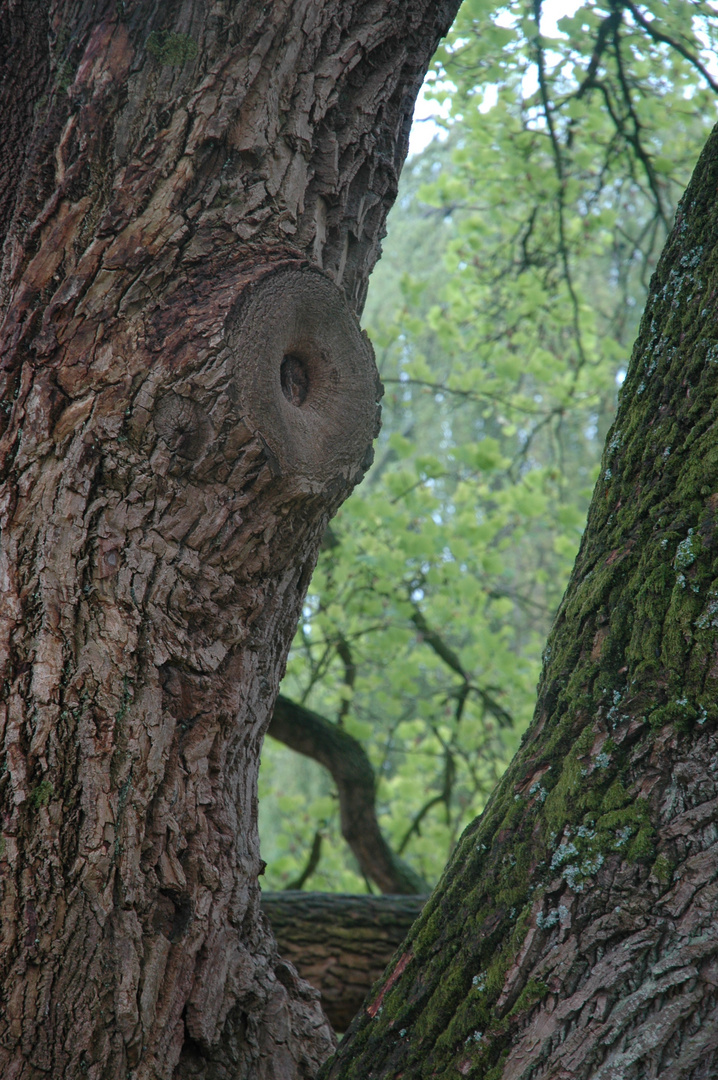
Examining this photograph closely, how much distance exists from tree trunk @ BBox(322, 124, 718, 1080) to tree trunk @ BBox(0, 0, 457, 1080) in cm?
38

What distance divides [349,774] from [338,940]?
1437 mm

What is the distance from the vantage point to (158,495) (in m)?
1.29

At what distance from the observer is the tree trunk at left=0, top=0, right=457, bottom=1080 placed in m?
1.20

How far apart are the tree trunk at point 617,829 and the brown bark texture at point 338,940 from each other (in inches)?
54.1

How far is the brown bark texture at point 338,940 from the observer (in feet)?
8.44

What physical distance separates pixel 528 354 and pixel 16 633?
5.42 m

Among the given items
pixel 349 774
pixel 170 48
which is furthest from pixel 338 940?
pixel 170 48

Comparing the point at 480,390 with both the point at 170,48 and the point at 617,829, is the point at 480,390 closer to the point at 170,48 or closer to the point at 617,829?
the point at 170,48

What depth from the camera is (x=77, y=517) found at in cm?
126

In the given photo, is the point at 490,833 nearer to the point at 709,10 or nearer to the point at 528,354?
the point at 709,10

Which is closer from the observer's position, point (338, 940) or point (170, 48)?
point (170, 48)

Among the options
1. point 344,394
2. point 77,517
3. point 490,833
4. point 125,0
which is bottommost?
point 490,833

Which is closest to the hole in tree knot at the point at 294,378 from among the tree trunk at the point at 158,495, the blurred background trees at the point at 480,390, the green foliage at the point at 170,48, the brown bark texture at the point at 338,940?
the tree trunk at the point at 158,495

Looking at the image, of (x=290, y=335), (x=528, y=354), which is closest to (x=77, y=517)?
(x=290, y=335)
